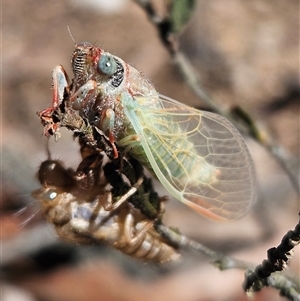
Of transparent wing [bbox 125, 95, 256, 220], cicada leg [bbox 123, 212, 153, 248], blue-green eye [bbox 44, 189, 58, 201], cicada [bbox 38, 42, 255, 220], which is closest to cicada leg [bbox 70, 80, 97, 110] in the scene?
cicada [bbox 38, 42, 255, 220]

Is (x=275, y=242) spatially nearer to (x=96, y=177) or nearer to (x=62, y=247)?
(x=62, y=247)

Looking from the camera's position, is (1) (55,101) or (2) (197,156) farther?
(2) (197,156)

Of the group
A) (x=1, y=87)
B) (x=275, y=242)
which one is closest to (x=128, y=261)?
(x=275, y=242)

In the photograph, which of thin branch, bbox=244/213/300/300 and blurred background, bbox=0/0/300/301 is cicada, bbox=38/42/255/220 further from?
blurred background, bbox=0/0/300/301

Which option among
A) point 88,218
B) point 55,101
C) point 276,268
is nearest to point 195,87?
point 88,218

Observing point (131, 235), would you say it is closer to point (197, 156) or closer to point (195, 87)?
point (197, 156)

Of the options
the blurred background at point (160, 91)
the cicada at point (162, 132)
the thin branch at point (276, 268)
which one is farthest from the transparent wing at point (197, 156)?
the blurred background at point (160, 91)

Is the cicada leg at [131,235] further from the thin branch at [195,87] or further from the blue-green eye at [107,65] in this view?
the thin branch at [195,87]
